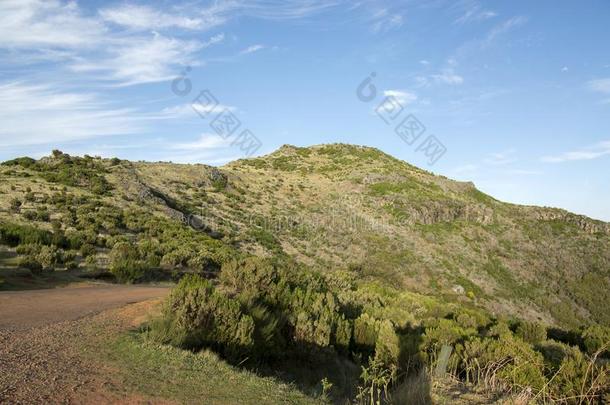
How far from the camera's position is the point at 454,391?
8.58 meters

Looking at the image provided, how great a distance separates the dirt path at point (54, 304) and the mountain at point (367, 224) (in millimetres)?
9067

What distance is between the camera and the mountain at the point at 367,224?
34.5 m

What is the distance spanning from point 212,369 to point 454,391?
463 centimetres

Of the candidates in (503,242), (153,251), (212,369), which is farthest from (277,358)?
(503,242)

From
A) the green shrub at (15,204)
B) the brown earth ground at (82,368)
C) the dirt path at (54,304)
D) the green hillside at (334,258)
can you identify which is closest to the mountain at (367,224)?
the green shrub at (15,204)

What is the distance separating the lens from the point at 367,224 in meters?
49.6

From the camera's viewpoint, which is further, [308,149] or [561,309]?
[308,149]

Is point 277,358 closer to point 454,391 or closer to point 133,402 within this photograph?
point 454,391

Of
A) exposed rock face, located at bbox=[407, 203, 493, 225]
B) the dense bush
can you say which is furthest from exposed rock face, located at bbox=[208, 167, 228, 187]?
the dense bush

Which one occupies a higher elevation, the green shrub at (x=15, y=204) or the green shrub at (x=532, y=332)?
the green shrub at (x=15, y=204)

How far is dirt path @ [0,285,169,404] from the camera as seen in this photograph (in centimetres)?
538

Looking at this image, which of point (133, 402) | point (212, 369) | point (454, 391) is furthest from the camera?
point (454, 391)

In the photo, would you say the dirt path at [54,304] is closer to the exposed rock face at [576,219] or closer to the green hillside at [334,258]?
the green hillside at [334,258]

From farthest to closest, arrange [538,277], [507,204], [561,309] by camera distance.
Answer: [507,204] < [538,277] < [561,309]
